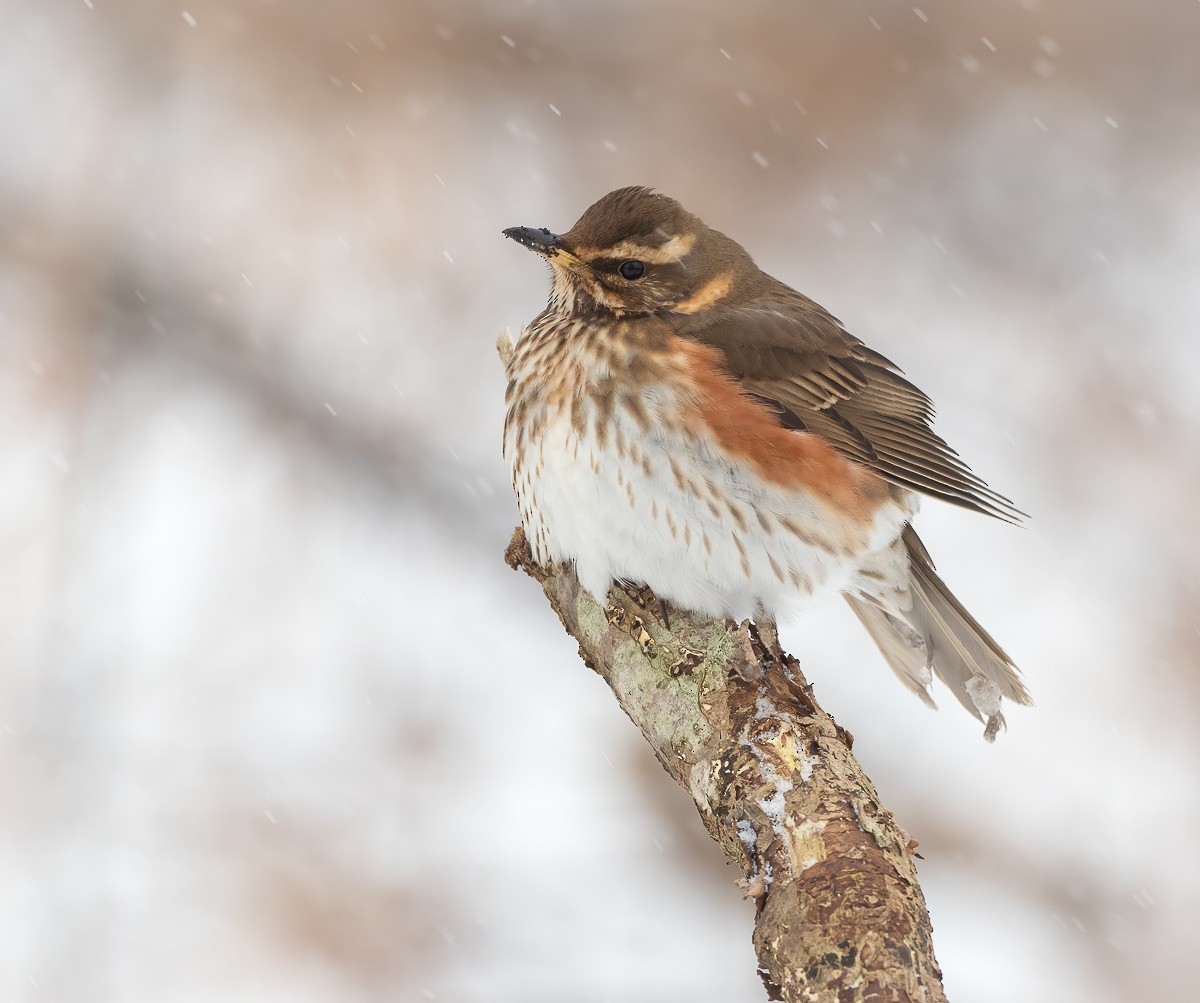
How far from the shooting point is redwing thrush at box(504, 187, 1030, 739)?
3.63 meters

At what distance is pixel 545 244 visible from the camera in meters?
3.87

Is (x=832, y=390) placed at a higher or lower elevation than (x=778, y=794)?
higher

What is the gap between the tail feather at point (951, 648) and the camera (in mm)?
4238

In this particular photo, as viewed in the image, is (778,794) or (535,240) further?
(535,240)

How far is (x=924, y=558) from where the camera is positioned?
14.1 feet

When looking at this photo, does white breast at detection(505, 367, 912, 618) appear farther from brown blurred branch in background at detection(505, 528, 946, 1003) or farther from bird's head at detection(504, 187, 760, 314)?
bird's head at detection(504, 187, 760, 314)

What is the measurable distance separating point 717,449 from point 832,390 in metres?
0.71

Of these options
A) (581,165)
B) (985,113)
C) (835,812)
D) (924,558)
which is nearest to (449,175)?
(581,165)

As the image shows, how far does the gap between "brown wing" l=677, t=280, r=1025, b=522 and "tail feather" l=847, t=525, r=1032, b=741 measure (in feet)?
0.96

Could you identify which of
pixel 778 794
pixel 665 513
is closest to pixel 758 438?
pixel 665 513

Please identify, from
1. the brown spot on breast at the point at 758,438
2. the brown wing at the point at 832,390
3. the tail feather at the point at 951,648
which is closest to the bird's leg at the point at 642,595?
the brown spot on breast at the point at 758,438

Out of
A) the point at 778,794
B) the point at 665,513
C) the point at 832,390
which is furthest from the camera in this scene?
the point at 832,390

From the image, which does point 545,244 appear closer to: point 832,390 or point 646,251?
point 646,251

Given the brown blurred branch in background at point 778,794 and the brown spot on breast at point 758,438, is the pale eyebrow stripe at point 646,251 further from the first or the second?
the brown blurred branch in background at point 778,794
